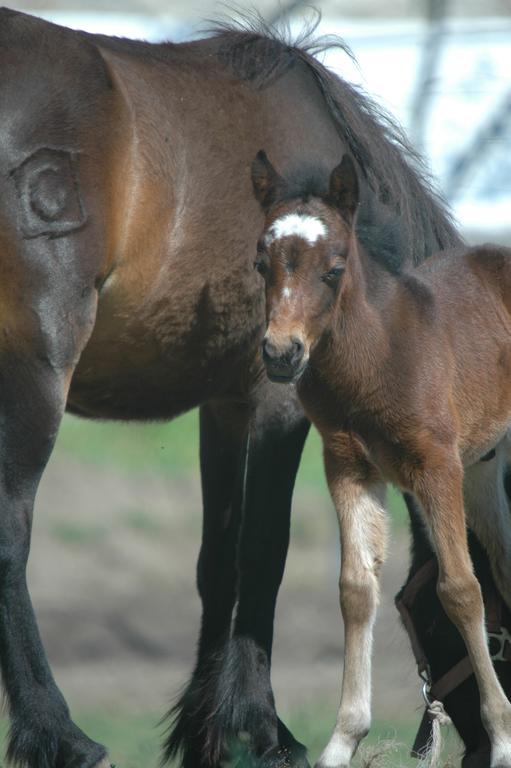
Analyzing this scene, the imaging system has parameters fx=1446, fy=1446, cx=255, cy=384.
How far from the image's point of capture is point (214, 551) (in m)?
5.54

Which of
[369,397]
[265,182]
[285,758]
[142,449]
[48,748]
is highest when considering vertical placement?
[265,182]

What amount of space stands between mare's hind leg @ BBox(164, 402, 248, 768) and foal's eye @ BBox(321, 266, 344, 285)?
5.05ft

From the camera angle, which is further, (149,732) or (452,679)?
(149,732)

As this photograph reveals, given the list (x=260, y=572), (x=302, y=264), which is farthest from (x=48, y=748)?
(x=302, y=264)

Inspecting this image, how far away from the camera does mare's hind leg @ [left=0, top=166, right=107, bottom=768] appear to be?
4098mm

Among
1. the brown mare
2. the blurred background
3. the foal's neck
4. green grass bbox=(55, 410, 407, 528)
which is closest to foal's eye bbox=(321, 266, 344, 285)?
the foal's neck

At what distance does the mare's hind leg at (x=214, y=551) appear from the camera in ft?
17.6

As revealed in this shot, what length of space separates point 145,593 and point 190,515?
0.94 m

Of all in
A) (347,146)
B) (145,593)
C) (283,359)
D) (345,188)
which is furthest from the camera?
(145,593)

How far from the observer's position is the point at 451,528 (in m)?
4.03

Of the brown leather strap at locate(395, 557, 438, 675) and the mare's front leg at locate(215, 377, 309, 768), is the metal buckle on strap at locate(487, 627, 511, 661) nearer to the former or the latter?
the brown leather strap at locate(395, 557, 438, 675)

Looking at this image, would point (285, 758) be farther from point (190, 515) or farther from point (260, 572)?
point (190, 515)

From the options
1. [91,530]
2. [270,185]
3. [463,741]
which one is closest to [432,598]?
[463,741]

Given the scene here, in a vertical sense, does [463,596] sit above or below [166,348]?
below
